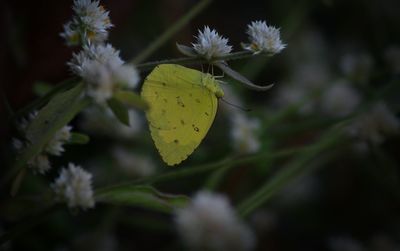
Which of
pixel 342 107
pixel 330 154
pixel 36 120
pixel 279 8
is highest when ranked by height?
pixel 279 8

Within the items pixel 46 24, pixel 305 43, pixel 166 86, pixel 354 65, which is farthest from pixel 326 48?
pixel 166 86

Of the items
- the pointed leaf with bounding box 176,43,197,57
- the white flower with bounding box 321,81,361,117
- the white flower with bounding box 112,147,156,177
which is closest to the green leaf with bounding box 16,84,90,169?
the pointed leaf with bounding box 176,43,197,57

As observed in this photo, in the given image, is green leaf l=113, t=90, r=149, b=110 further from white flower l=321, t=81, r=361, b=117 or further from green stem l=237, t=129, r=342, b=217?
white flower l=321, t=81, r=361, b=117

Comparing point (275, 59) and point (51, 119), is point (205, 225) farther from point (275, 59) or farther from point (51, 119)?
point (275, 59)

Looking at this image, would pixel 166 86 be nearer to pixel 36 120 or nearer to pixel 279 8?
pixel 36 120

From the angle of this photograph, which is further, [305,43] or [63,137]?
[305,43]

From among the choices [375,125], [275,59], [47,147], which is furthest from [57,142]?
[275,59]
